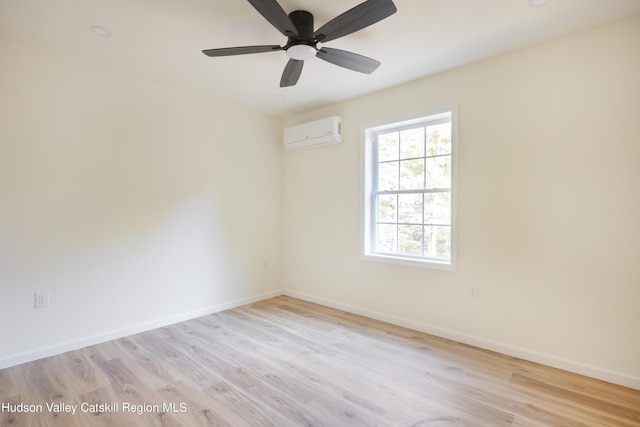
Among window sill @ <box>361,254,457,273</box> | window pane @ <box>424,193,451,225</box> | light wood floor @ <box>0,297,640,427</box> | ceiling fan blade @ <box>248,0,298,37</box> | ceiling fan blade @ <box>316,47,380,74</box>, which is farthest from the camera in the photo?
window pane @ <box>424,193,451,225</box>

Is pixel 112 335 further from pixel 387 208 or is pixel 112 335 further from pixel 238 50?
Result: pixel 387 208

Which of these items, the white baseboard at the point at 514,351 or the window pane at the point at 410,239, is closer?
the white baseboard at the point at 514,351

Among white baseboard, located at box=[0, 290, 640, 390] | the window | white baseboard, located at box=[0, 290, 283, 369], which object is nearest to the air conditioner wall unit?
the window

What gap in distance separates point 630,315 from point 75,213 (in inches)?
170

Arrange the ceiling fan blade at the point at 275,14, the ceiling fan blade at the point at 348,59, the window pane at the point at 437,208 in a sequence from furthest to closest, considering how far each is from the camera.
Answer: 1. the window pane at the point at 437,208
2. the ceiling fan blade at the point at 348,59
3. the ceiling fan blade at the point at 275,14

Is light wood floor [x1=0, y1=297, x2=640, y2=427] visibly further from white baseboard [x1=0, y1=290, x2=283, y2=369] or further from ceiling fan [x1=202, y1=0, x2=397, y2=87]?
ceiling fan [x1=202, y1=0, x2=397, y2=87]

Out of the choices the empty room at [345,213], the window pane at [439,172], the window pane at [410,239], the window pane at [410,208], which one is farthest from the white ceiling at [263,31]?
the window pane at [410,239]

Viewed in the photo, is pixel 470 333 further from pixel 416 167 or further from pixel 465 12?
pixel 465 12

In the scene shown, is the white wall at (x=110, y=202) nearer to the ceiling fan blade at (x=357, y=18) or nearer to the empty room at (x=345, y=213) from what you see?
the empty room at (x=345, y=213)

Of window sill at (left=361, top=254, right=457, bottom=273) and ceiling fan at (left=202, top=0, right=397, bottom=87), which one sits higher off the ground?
ceiling fan at (left=202, top=0, right=397, bottom=87)

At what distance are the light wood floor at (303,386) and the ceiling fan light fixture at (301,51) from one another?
227 cm

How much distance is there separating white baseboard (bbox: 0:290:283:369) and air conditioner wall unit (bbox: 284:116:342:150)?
210 cm

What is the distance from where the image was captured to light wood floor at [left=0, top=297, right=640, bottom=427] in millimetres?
1817

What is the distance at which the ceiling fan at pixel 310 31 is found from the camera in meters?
1.66
